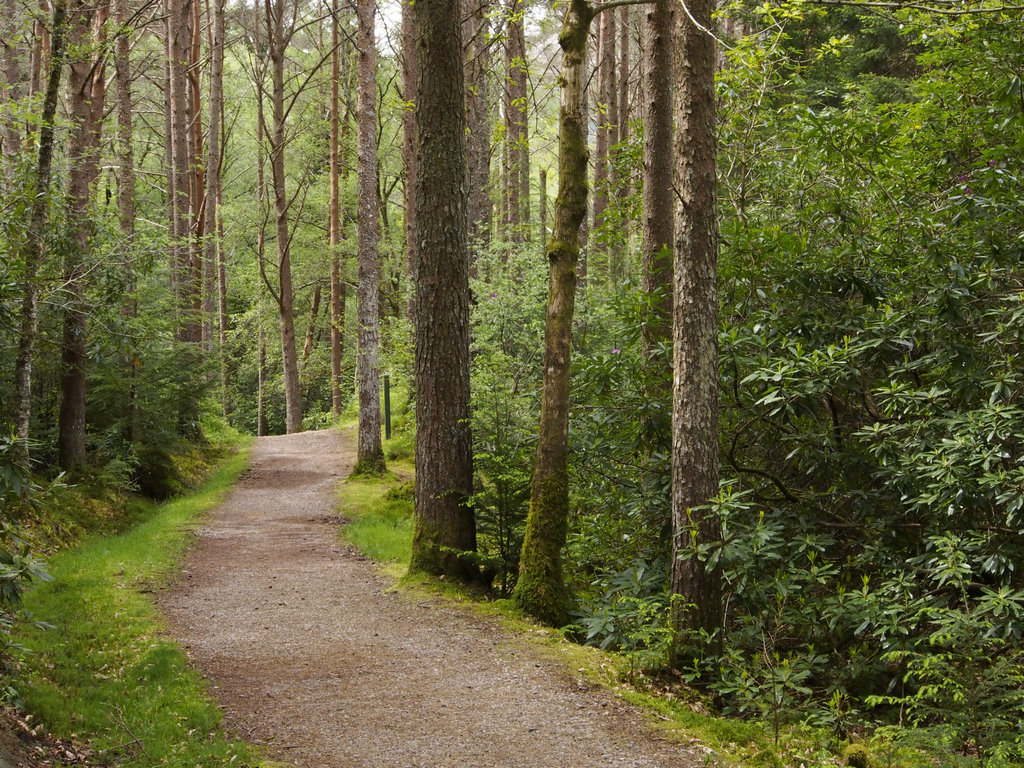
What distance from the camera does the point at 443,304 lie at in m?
8.29

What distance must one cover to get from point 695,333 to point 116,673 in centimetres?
490

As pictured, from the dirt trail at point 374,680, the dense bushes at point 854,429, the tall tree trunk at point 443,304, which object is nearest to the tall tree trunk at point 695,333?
the dense bushes at point 854,429

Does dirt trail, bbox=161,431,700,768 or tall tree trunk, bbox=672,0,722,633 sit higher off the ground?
tall tree trunk, bbox=672,0,722,633

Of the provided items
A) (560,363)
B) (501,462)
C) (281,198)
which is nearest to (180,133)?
(281,198)

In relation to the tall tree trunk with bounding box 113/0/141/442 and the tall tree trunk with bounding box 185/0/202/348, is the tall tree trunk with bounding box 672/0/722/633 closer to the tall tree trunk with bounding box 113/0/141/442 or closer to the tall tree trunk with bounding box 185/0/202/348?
the tall tree trunk with bounding box 113/0/141/442

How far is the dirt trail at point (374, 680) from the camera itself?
190 inches

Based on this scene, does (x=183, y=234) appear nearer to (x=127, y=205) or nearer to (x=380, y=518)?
(x=127, y=205)

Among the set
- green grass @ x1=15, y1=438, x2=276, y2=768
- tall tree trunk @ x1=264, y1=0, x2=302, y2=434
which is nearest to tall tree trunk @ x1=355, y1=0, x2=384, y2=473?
green grass @ x1=15, y1=438, x2=276, y2=768

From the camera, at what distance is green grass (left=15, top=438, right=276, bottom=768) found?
15.6 feet

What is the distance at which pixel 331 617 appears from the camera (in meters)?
7.60

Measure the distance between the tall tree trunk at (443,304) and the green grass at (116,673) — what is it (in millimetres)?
2765

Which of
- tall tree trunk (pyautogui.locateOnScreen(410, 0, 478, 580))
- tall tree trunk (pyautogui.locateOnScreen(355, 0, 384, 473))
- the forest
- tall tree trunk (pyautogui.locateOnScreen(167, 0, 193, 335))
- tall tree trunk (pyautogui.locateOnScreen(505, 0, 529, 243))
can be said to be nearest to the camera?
the forest

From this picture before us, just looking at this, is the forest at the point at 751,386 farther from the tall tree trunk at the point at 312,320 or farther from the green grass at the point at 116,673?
the tall tree trunk at the point at 312,320

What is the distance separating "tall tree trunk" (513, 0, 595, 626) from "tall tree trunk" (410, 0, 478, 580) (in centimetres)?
117
